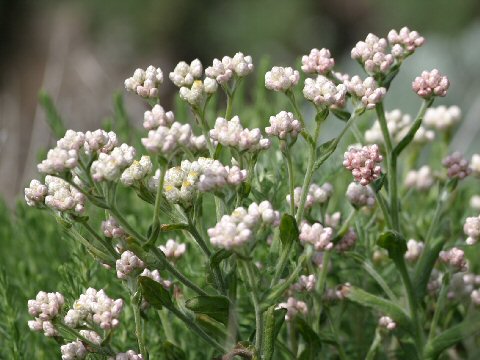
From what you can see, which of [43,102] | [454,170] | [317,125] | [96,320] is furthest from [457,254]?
[43,102]

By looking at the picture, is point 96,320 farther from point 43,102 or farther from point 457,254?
point 43,102

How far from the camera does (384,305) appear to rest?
1.14 meters

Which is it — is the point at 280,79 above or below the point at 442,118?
below

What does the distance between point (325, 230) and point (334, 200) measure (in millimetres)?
681

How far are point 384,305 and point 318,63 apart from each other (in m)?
0.34

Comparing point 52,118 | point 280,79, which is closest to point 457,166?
point 280,79

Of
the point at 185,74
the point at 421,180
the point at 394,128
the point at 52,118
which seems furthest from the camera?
the point at 52,118

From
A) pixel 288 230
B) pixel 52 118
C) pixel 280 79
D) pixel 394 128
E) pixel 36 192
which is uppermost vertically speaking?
pixel 52 118

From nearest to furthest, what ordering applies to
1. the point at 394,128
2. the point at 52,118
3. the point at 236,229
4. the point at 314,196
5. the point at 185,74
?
the point at 236,229 < the point at 185,74 < the point at 314,196 < the point at 394,128 < the point at 52,118

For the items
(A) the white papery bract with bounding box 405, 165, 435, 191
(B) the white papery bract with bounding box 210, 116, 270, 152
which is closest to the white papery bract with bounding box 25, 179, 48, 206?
(B) the white papery bract with bounding box 210, 116, 270, 152

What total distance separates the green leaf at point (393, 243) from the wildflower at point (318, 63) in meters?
0.24

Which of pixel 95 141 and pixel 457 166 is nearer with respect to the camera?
pixel 95 141

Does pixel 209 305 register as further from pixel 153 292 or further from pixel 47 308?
pixel 47 308

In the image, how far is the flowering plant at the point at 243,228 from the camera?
3.18 feet
